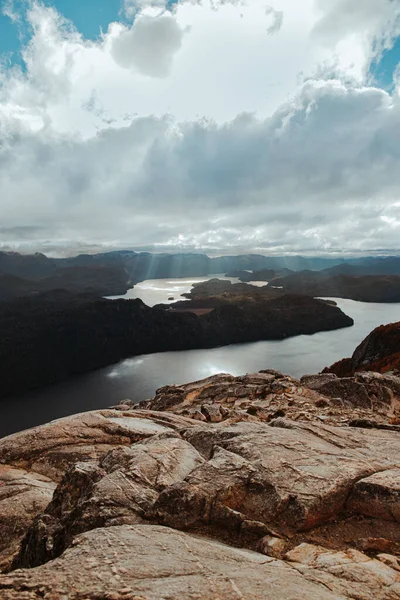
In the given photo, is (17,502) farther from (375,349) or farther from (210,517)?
(375,349)

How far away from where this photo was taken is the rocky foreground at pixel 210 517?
7219 millimetres

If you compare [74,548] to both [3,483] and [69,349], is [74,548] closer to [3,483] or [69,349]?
[3,483]

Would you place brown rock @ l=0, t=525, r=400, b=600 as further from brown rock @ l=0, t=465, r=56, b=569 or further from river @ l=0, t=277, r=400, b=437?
river @ l=0, t=277, r=400, b=437

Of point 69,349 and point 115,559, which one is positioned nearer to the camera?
point 115,559

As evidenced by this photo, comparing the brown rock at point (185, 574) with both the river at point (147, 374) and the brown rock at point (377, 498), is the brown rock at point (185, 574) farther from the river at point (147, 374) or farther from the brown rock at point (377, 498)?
the river at point (147, 374)

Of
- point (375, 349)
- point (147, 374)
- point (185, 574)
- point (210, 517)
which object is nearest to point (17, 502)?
point (210, 517)

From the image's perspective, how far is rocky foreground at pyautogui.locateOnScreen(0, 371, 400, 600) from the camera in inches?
284

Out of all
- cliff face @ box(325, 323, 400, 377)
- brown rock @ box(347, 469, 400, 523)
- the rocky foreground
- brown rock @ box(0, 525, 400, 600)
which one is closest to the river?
cliff face @ box(325, 323, 400, 377)

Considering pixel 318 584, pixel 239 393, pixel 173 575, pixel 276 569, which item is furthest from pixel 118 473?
pixel 239 393

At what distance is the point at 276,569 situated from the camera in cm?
800

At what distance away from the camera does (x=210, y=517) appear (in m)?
10.4

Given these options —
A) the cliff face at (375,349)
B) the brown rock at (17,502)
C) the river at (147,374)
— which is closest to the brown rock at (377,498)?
the brown rock at (17,502)

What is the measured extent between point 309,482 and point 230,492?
9.92 ft

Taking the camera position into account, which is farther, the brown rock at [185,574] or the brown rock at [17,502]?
the brown rock at [17,502]
